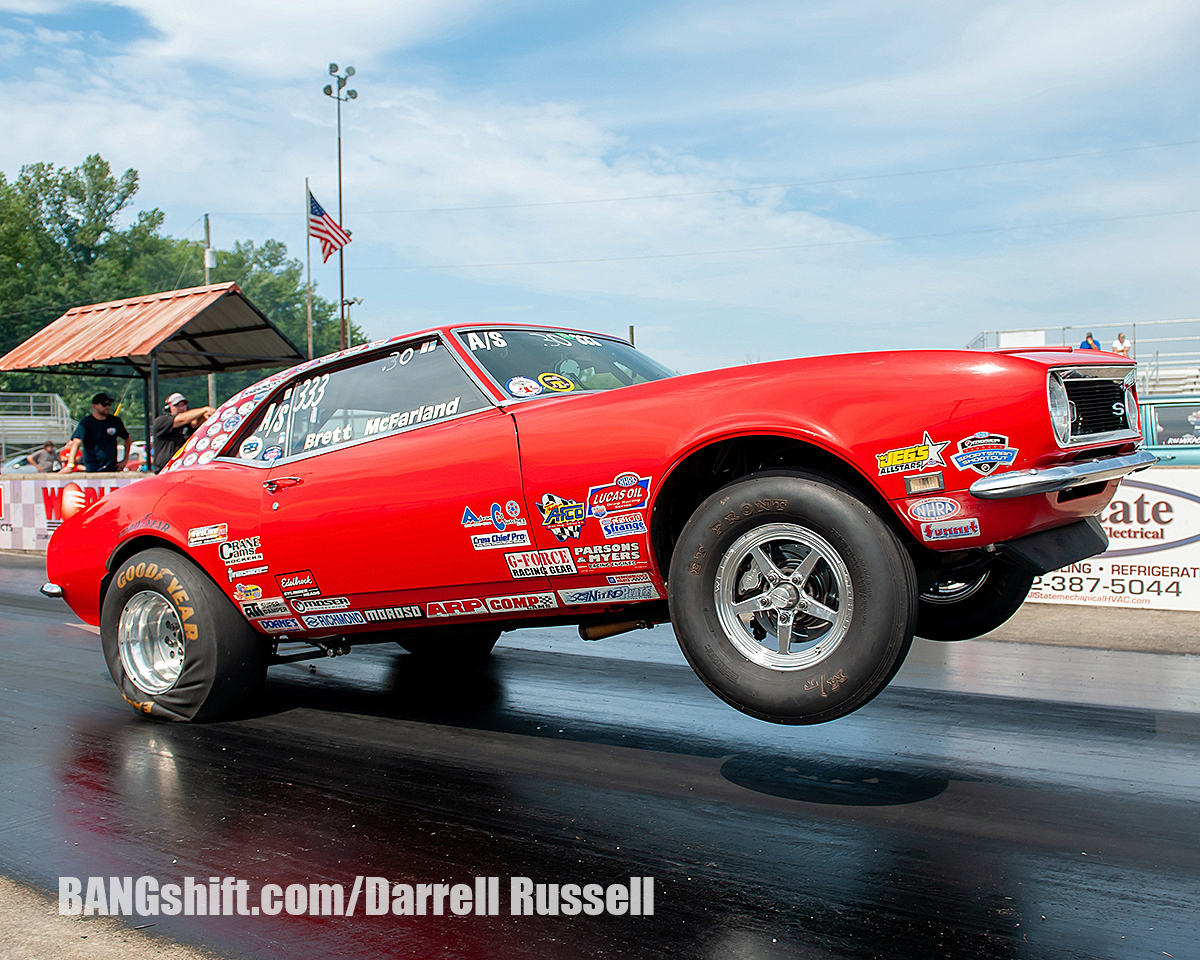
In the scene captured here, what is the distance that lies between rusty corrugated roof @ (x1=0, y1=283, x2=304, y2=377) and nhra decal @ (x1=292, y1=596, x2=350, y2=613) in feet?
35.2

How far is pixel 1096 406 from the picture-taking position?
364 cm

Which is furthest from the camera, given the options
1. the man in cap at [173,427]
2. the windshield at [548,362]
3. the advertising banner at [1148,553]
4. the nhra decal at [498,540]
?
the man in cap at [173,427]

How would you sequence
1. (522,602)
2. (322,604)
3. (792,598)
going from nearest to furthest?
(792,598) < (522,602) < (322,604)

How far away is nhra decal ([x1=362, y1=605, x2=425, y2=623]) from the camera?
4.30m

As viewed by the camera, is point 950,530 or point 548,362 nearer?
point 950,530

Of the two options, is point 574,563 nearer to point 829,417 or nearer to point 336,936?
point 829,417

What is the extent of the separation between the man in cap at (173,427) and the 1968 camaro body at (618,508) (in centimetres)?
675

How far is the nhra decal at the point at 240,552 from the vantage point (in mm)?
4684

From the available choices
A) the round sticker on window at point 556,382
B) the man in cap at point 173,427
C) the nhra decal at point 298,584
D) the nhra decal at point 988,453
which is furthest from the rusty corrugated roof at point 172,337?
the nhra decal at point 988,453

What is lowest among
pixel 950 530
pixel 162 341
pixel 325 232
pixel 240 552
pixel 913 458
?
pixel 240 552

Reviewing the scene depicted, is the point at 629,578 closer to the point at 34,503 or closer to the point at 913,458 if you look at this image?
the point at 913,458

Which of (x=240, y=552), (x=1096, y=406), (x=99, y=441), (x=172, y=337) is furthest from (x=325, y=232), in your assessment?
(x=1096, y=406)

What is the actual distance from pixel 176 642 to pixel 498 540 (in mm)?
2136

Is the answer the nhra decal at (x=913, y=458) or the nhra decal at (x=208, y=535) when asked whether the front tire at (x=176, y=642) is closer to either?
the nhra decal at (x=208, y=535)
